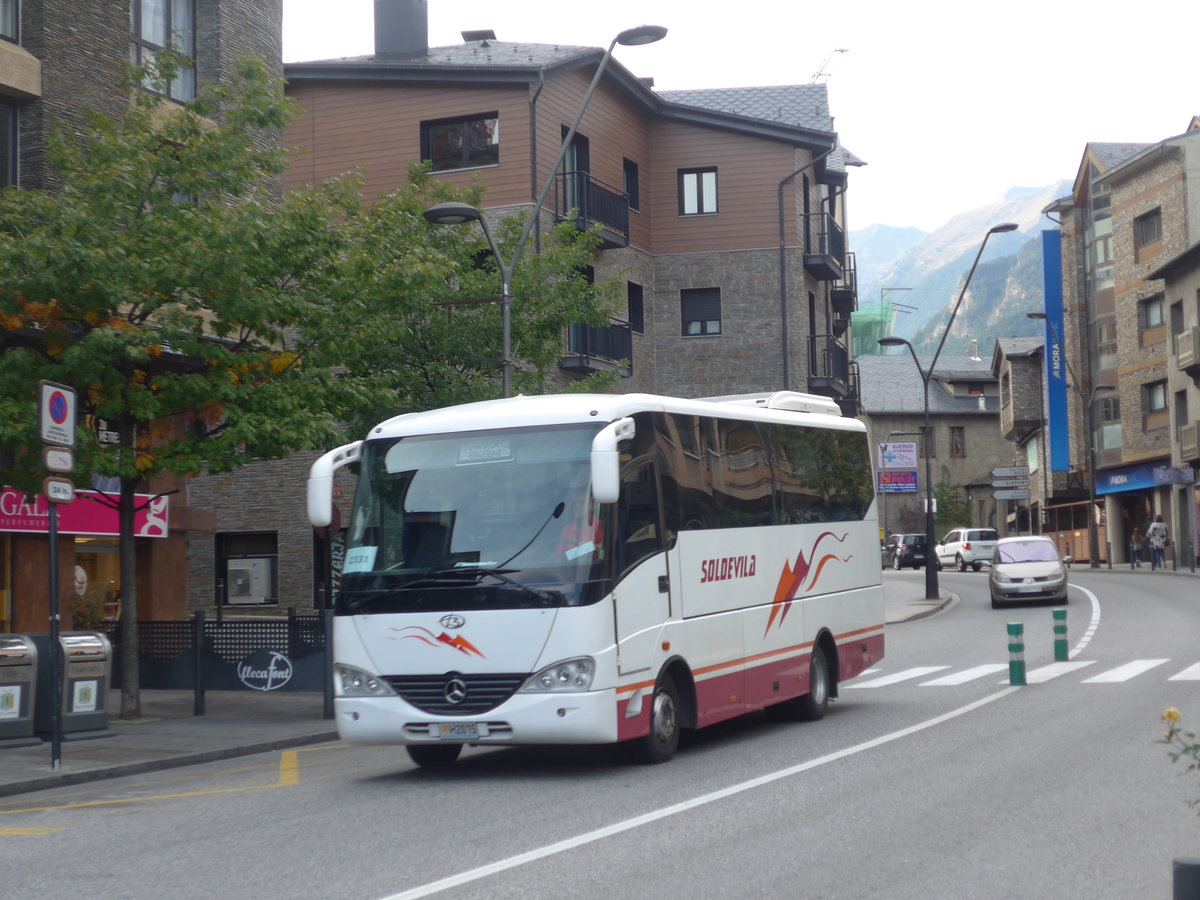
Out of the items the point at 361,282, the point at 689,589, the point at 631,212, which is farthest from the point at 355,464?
the point at 631,212

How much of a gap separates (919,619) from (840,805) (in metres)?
25.5

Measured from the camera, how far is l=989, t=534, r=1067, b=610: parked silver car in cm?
3531

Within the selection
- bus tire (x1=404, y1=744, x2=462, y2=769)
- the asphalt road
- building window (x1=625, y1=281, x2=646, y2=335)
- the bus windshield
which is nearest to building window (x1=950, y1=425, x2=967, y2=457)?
building window (x1=625, y1=281, x2=646, y2=335)

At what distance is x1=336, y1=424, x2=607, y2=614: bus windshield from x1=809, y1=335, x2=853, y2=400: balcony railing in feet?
102

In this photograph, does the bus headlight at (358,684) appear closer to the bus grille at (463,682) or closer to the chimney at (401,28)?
the bus grille at (463,682)

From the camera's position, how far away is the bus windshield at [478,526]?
11.1 meters

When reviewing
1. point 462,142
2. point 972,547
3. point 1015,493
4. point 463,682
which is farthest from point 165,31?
point 972,547

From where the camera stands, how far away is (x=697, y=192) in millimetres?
41281

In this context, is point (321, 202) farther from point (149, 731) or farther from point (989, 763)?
point (989, 763)

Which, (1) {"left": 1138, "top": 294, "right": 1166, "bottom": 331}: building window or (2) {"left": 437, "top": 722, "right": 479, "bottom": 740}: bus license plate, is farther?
(1) {"left": 1138, "top": 294, "right": 1166, "bottom": 331}: building window

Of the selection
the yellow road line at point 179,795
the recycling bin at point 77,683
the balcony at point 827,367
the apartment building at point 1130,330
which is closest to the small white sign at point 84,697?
the recycling bin at point 77,683

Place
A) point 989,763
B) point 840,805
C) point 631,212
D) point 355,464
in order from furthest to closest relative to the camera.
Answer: point 631,212 < point 355,464 < point 989,763 < point 840,805

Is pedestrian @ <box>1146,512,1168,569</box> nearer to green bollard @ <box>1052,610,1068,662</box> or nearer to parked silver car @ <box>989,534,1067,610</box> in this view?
parked silver car @ <box>989,534,1067,610</box>

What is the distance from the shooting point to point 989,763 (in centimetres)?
1120
